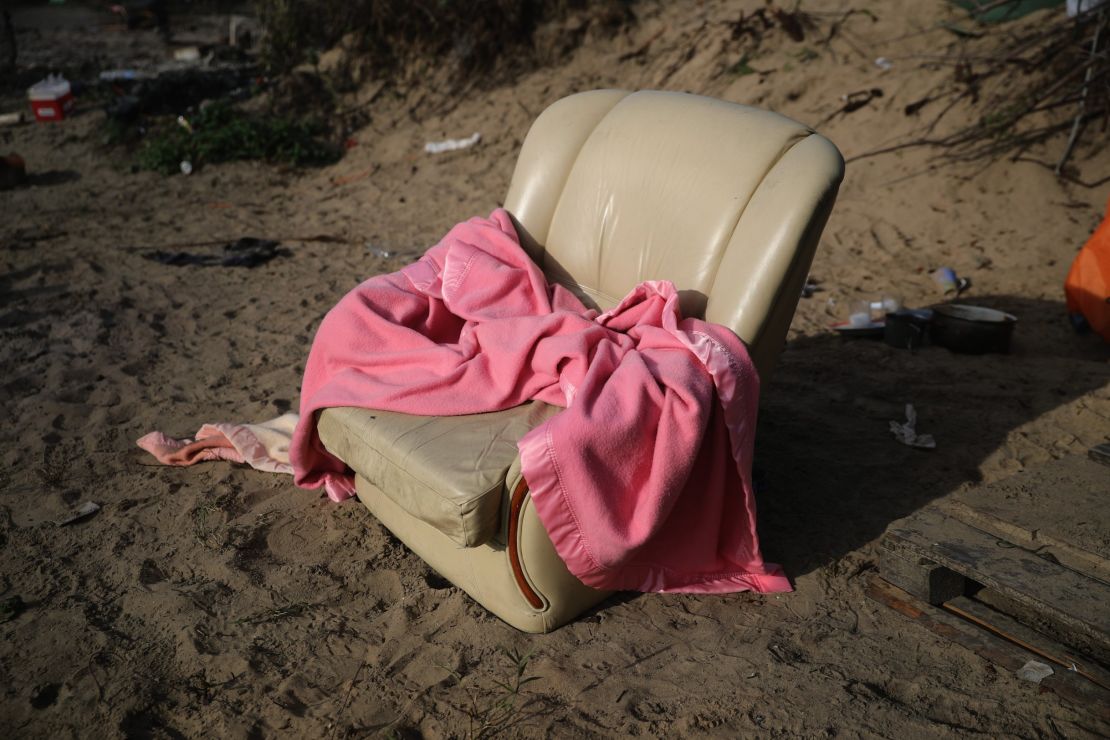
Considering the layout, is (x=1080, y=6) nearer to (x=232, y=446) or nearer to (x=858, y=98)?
(x=858, y=98)

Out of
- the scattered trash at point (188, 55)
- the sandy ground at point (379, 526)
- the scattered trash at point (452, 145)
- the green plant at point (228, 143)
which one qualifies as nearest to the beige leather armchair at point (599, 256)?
the sandy ground at point (379, 526)

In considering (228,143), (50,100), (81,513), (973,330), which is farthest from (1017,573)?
(50,100)

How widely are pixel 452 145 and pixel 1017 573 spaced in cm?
620

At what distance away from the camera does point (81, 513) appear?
344 centimetres

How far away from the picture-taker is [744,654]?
2.75 m

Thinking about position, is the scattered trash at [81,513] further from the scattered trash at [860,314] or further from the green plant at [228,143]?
the green plant at [228,143]

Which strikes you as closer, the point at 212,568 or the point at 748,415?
the point at 748,415

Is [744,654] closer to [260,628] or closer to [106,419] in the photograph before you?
[260,628]

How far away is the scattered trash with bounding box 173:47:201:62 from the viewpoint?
9781 millimetres

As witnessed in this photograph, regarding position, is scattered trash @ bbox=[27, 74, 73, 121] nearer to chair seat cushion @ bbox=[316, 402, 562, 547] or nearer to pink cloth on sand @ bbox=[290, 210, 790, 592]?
pink cloth on sand @ bbox=[290, 210, 790, 592]

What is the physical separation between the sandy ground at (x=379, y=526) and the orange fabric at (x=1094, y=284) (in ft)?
0.58

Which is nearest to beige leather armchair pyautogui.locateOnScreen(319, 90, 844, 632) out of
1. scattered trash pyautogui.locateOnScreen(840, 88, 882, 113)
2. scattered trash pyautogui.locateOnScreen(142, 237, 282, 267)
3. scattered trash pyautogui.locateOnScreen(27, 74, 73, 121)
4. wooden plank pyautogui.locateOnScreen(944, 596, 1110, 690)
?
wooden plank pyautogui.locateOnScreen(944, 596, 1110, 690)

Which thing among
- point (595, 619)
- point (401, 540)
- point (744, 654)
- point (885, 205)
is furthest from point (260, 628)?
point (885, 205)

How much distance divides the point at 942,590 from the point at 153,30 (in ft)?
38.1
